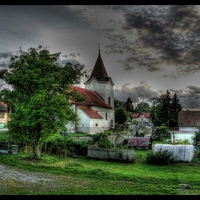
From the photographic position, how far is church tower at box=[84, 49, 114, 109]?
176 feet

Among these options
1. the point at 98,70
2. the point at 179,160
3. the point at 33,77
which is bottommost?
the point at 179,160

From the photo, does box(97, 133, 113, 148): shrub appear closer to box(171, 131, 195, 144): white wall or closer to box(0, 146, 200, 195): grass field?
box(0, 146, 200, 195): grass field

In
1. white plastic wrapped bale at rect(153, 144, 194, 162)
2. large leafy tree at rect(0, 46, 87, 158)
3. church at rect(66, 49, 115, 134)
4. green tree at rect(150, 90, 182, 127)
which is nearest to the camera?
large leafy tree at rect(0, 46, 87, 158)

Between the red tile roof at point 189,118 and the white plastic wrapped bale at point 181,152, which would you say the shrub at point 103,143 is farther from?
the red tile roof at point 189,118

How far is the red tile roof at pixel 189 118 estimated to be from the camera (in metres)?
47.6

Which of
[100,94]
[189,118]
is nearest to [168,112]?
[189,118]

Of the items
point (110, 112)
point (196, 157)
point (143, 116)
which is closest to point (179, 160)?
point (196, 157)

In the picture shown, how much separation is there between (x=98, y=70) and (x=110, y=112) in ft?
33.3

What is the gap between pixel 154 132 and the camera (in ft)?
153

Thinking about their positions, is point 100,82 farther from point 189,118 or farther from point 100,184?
point 100,184

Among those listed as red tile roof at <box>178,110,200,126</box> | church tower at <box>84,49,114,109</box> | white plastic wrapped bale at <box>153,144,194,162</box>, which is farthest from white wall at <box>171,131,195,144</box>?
church tower at <box>84,49,114,109</box>

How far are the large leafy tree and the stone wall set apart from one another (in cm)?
394

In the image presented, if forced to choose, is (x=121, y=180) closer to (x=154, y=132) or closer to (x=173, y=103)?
(x=154, y=132)

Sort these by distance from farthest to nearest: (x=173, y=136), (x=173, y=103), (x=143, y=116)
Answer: (x=143, y=116), (x=173, y=103), (x=173, y=136)
